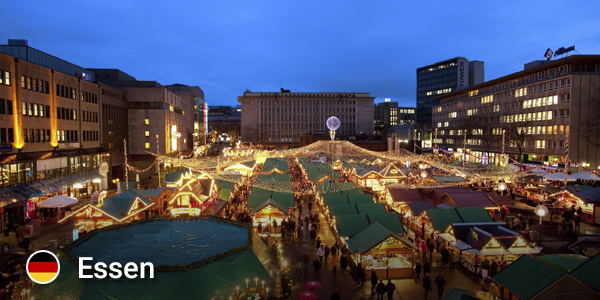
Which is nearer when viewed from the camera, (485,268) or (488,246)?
(485,268)

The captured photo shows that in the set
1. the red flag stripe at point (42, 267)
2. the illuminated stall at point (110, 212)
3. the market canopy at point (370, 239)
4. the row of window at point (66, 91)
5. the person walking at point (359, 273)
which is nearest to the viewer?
the red flag stripe at point (42, 267)

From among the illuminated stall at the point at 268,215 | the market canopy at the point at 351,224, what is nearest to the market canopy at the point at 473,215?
the market canopy at the point at 351,224

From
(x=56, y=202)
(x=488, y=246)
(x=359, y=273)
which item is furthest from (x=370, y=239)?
(x=56, y=202)

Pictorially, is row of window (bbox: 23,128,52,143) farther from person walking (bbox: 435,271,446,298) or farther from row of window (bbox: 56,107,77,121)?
person walking (bbox: 435,271,446,298)

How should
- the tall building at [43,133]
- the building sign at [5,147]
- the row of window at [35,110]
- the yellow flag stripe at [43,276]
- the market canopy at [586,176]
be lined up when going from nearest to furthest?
the yellow flag stripe at [43,276]
the building sign at [5,147]
the tall building at [43,133]
the row of window at [35,110]
the market canopy at [586,176]

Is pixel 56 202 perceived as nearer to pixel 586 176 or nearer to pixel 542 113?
pixel 586 176

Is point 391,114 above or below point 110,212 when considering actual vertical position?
above

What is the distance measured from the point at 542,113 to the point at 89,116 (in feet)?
190

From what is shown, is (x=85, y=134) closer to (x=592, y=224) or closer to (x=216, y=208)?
(x=216, y=208)

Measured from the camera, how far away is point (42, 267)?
8055mm

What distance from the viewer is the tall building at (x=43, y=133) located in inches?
936

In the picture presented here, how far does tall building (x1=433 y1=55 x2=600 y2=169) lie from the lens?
4675cm

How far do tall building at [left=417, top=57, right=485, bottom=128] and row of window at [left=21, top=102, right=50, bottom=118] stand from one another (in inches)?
4141

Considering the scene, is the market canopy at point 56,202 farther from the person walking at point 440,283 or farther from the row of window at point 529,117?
the row of window at point 529,117
